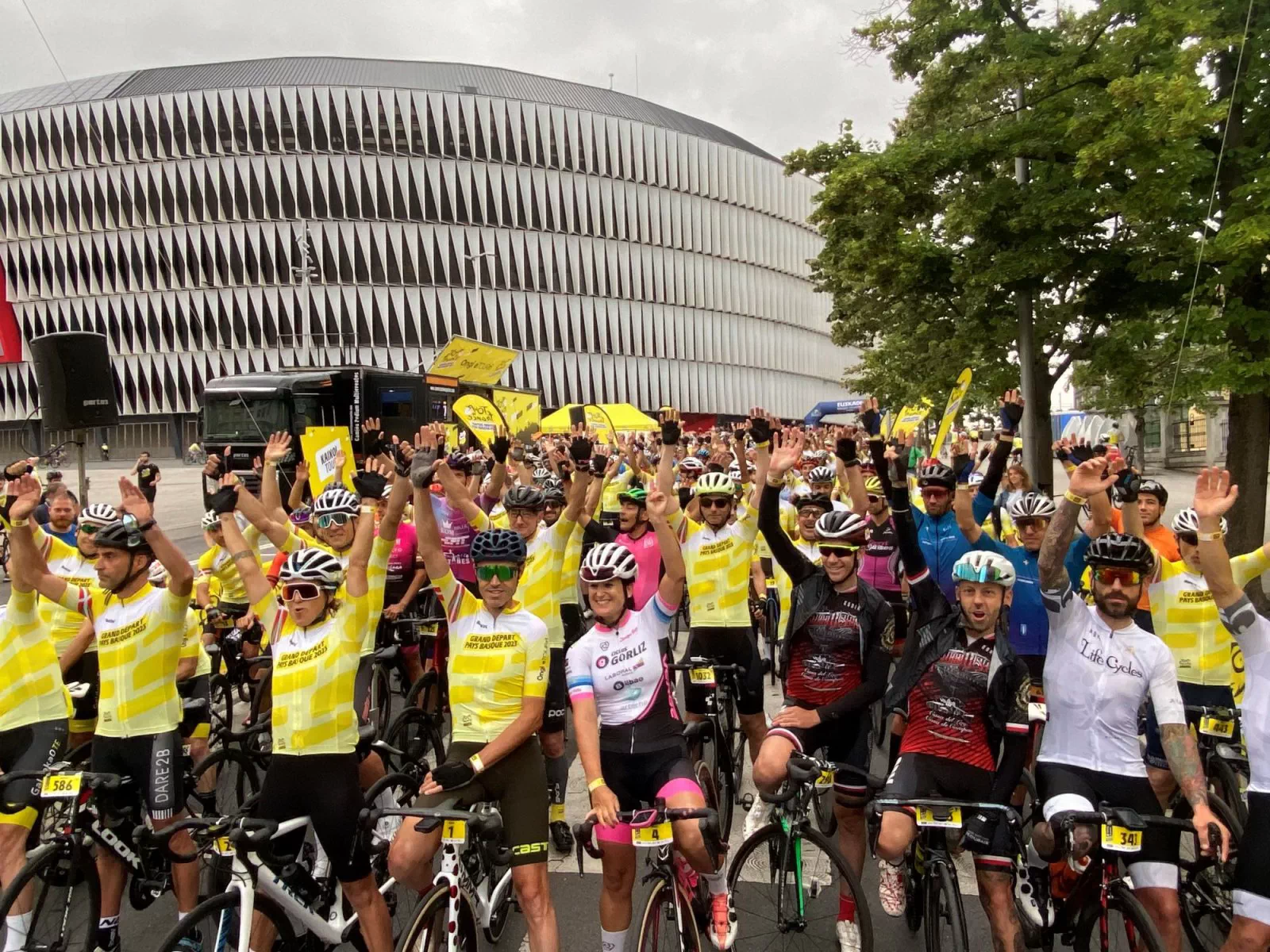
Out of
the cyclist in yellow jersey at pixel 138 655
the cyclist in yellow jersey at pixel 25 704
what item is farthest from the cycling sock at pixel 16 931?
the cyclist in yellow jersey at pixel 25 704

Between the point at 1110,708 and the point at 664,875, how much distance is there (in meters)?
2.09

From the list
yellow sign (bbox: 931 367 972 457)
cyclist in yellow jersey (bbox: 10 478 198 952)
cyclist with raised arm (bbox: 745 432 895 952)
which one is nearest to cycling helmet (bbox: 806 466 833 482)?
yellow sign (bbox: 931 367 972 457)

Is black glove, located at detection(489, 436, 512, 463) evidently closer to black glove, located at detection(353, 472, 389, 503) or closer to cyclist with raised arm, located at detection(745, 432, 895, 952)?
black glove, located at detection(353, 472, 389, 503)

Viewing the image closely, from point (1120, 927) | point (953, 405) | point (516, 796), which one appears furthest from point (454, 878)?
point (953, 405)

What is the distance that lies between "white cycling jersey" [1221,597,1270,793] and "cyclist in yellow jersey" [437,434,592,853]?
3605mm

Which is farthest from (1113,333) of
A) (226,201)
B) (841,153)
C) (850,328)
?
(226,201)

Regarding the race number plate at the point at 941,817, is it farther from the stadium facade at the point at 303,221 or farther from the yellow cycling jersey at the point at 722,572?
the stadium facade at the point at 303,221

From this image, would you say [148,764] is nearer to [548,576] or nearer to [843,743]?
[548,576]

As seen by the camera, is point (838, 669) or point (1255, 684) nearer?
point (1255, 684)

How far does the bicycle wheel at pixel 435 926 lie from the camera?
3.78 meters

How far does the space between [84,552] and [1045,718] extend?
19.5 ft

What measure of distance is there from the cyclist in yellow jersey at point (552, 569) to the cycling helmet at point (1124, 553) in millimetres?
3032

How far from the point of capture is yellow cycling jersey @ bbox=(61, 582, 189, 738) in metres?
4.81

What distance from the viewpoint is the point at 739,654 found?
22.2 feet
